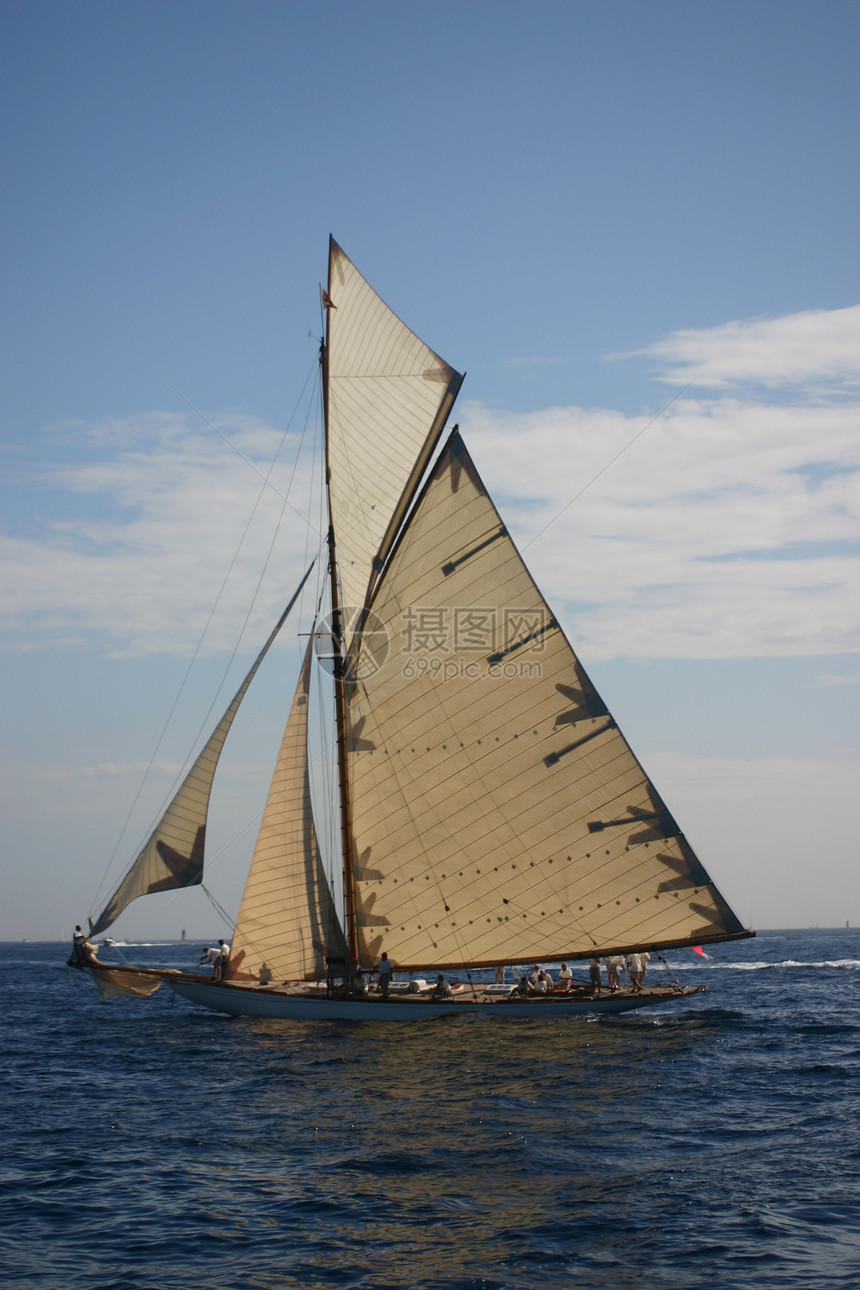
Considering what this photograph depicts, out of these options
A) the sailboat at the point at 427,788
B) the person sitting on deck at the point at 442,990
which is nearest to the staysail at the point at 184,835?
the sailboat at the point at 427,788

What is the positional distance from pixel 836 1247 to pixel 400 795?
→ 2123 centimetres

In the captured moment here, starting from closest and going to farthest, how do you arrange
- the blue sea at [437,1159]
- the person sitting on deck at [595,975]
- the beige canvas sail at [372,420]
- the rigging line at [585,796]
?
1. the blue sea at [437,1159]
2. the rigging line at [585,796]
3. the person sitting on deck at [595,975]
4. the beige canvas sail at [372,420]

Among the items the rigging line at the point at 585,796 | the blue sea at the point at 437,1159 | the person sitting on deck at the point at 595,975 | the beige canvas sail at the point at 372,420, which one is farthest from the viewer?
the beige canvas sail at the point at 372,420

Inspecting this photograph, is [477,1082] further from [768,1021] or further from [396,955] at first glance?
[768,1021]

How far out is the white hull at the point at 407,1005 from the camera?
34.6 m

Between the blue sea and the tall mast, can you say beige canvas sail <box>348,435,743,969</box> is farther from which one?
the blue sea

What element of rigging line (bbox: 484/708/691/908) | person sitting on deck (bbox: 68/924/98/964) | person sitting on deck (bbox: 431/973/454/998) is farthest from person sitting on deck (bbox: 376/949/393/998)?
person sitting on deck (bbox: 68/924/98/964)

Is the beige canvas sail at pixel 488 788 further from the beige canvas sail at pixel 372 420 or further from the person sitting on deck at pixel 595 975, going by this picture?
the person sitting on deck at pixel 595 975

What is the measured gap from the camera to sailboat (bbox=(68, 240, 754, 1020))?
33750 millimetres

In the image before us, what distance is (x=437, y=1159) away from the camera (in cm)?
1938

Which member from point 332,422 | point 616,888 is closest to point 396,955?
point 616,888

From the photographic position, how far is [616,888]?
33531 millimetres

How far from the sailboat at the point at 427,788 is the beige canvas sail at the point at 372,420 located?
65mm

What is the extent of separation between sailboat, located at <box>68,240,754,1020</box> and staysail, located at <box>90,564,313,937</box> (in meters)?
0.07
